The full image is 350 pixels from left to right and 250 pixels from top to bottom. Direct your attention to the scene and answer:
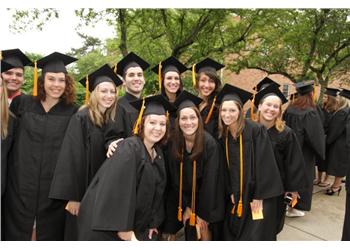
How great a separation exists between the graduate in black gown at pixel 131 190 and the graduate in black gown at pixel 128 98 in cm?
48

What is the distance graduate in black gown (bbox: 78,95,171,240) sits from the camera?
243cm

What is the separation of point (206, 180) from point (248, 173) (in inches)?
17.4

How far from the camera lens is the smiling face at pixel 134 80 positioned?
13.1 feet

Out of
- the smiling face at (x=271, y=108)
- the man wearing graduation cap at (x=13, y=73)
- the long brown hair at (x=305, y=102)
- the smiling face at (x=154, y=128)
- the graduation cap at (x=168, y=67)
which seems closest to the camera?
the smiling face at (x=154, y=128)

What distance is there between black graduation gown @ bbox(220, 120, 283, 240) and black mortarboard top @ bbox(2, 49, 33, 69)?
7.97 feet

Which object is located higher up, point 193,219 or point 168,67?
point 168,67

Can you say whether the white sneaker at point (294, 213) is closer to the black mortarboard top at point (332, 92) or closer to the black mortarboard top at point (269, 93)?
the black mortarboard top at point (269, 93)

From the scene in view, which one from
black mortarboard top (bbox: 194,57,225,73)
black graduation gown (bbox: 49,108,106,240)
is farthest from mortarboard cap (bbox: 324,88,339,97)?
black graduation gown (bbox: 49,108,106,240)

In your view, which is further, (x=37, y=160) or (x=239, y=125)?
(x=239, y=125)

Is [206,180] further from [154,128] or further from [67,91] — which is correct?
[67,91]

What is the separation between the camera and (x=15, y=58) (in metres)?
3.50

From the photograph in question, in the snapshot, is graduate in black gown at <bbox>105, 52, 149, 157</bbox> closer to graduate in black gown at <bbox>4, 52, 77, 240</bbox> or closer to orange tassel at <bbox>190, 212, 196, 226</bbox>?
graduate in black gown at <bbox>4, 52, 77, 240</bbox>

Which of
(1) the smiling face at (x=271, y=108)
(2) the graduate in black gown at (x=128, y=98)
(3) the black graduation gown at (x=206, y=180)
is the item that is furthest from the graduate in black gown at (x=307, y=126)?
(2) the graduate in black gown at (x=128, y=98)

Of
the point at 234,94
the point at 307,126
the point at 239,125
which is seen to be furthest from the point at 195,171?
the point at 307,126
